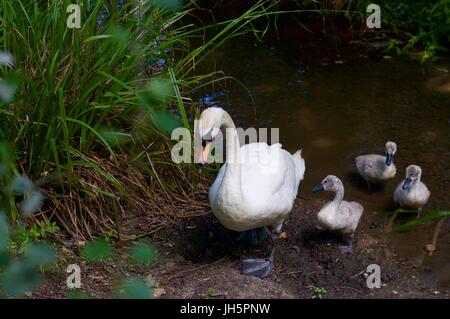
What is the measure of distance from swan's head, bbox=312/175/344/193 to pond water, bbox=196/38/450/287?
0.33m

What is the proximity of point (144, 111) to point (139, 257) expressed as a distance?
2.47 meters

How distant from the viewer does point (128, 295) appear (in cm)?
203

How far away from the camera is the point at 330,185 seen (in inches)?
192

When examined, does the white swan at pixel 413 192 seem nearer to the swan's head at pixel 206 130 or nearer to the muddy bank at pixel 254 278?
the muddy bank at pixel 254 278

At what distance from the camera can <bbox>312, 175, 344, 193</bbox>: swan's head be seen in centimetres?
482

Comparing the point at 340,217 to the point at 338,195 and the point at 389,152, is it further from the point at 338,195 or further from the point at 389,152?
the point at 389,152

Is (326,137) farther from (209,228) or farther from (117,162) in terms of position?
(117,162)

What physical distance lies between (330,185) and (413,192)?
1.96ft


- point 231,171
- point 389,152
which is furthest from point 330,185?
point 231,171

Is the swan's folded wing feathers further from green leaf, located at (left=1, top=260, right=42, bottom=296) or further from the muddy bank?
green leaf, located at (left=1, top=260, right=42, bottom=296)

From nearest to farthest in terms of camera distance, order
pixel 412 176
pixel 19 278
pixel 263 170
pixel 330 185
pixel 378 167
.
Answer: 1. pixel 19 278
2. pixel 263 170
3. pixel 330 185
4. pixel 412 176
5. pixel 378 167

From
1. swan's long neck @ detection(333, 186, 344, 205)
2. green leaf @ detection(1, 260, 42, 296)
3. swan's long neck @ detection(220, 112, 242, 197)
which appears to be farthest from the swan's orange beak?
green leaf @ detection(1, 260, 42, 296)

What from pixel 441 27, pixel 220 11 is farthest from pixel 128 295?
pixel 220 11

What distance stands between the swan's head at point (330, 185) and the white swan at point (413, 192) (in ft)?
1.61
